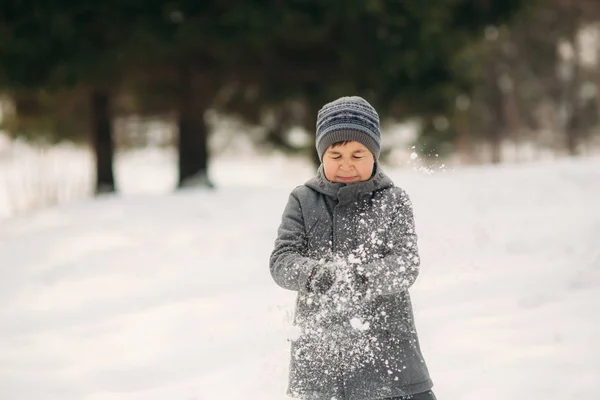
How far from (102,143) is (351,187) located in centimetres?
824

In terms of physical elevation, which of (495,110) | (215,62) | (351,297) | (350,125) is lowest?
(351,297)

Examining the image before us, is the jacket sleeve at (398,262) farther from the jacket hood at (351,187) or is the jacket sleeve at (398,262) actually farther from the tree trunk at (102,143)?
the tree trunk at (102,143)

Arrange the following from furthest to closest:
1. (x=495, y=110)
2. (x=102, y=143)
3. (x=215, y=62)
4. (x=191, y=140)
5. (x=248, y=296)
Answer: (x=495, y=110)
(x=102, y=143)
(x=191, y=140)
(x=215, y=62)
(x=248, y=296)

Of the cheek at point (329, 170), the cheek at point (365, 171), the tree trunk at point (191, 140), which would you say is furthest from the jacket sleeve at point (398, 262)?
the tree trunk at point (191, 140)

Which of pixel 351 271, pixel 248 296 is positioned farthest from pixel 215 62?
pixel 351 271

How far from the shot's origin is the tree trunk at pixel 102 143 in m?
9.62

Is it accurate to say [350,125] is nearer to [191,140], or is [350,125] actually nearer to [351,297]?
[351,297]

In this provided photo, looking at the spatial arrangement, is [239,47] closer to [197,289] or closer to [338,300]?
→ [197,289]

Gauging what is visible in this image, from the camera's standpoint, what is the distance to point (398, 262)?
1956mm

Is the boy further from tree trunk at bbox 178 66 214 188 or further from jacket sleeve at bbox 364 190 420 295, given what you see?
tree trunk at bbox 178 66 214 188

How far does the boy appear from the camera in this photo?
1.95 m

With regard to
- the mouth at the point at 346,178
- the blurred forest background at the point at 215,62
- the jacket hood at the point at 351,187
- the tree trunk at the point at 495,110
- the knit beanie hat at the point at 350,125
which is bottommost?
the jacket hood at the point at 351,187

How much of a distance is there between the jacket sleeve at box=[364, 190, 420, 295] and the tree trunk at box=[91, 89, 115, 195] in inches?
324

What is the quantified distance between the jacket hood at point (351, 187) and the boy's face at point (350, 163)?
2cm
